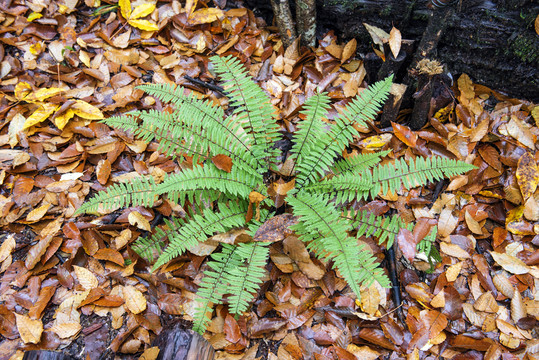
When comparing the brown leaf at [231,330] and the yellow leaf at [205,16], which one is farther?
the yellow leaf at [205,16]

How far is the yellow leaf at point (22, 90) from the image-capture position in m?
3.45

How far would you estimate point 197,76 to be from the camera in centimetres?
368

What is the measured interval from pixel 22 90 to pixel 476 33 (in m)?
4.29

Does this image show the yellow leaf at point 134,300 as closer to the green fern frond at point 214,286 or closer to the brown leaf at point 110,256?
the brown leaf at point 110,256

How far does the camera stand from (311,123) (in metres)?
2.81

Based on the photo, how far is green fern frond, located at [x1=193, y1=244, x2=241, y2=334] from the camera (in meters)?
2.33

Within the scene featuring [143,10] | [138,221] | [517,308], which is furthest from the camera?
[143,10]

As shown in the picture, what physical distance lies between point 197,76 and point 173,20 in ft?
2.29

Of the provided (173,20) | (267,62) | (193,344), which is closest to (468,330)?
(193,344)

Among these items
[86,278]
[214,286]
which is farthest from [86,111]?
[214,286]

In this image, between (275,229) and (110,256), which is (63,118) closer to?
(110,256)

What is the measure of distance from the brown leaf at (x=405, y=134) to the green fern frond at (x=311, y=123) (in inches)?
33.3

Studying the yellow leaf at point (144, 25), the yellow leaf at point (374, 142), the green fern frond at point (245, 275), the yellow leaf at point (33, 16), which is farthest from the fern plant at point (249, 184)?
the yellow leaf at point (33, 16)

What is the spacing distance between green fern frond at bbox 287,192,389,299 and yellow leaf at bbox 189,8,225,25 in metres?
2.36
